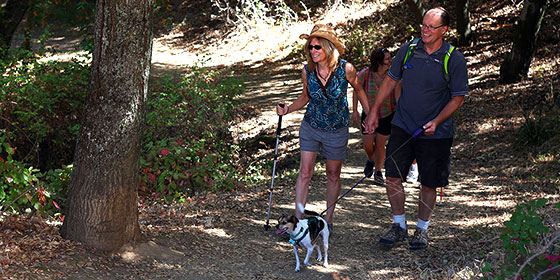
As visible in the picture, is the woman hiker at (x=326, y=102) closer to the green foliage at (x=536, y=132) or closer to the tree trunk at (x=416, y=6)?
the green foliage at (x=536, y=132)

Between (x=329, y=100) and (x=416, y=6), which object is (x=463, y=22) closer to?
(x=416, y=6)

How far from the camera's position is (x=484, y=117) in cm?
1126

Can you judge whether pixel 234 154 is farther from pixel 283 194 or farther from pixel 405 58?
pixel 405 58

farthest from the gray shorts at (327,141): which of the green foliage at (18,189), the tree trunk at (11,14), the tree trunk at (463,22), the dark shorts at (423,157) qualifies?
the tree trunk at (11,14)

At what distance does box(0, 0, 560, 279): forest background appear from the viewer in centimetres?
499

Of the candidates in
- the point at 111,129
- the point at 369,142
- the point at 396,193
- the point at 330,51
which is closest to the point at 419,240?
the point at 396,193

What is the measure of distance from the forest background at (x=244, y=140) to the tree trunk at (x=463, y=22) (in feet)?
0.20

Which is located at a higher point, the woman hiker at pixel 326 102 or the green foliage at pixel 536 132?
the woman hiker at pixel 326 102

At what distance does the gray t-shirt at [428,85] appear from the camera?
16.4 ft

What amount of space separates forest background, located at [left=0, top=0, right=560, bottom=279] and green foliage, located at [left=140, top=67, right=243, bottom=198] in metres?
0.03

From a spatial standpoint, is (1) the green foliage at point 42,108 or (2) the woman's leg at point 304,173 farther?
(1) the green foliage at point 42,108

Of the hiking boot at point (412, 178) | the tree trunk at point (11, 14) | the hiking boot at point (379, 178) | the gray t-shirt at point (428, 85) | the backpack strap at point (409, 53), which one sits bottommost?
the hiking boot at point (412, 178)

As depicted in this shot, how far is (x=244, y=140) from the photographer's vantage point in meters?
12.1

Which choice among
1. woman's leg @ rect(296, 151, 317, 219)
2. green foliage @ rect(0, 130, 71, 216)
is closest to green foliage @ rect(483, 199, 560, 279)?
woman's leg @ rect(296, 151, 317, 219)
